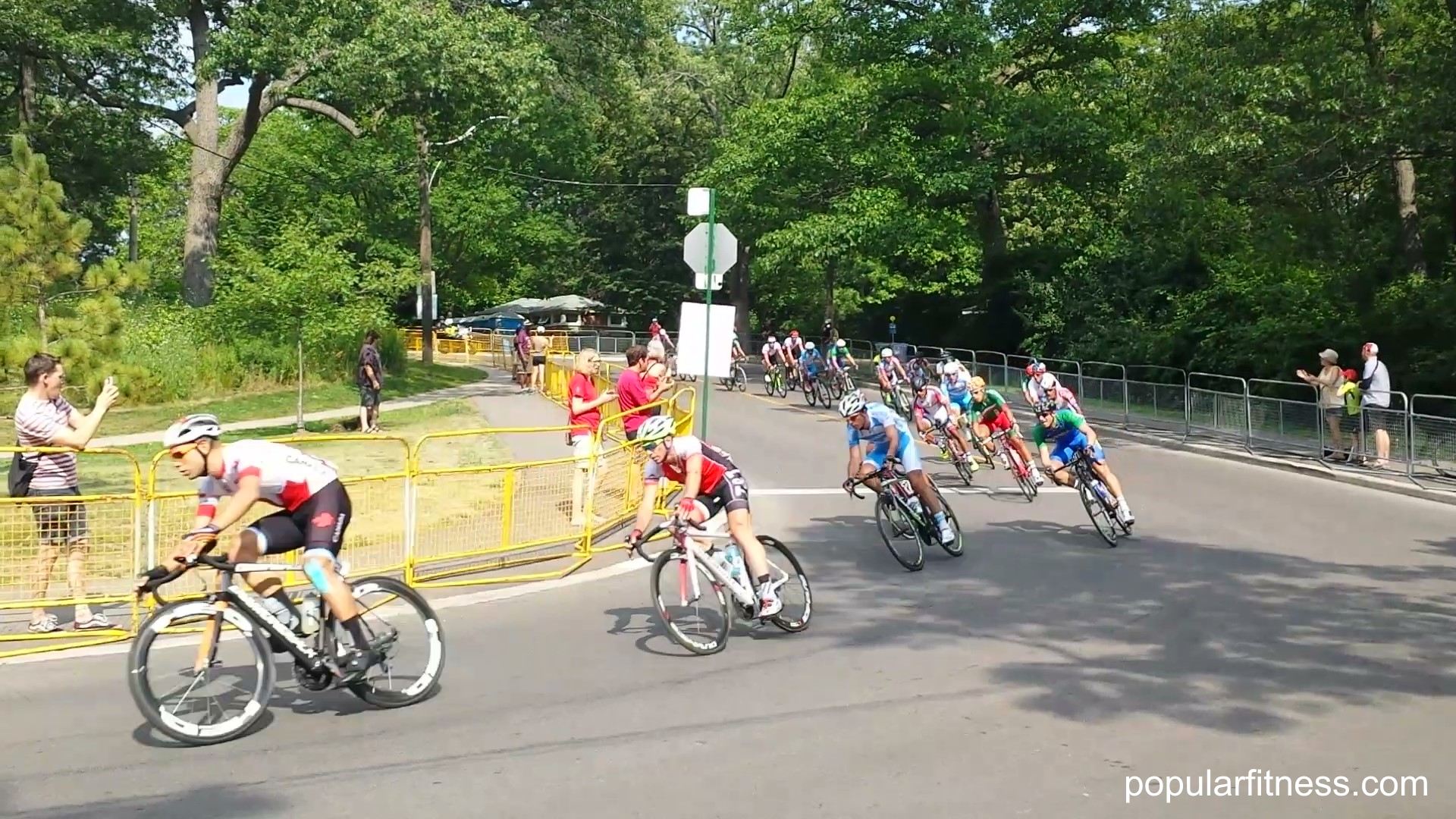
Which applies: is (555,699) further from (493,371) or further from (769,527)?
(493,371)

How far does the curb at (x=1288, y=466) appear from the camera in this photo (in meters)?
16.8

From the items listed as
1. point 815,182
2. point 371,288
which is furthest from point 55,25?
point 815,182

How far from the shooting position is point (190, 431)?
6953 millimetres

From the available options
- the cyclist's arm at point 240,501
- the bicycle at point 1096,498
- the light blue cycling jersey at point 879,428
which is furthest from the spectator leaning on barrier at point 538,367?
the cyclist's arm at point 240,501

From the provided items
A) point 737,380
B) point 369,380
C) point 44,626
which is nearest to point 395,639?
point 44,626

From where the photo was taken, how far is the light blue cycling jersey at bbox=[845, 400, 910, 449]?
12.1 m

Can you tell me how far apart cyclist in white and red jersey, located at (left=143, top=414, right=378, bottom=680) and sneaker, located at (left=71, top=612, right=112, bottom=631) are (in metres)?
2.79

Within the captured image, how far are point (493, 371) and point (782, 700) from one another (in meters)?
44.2

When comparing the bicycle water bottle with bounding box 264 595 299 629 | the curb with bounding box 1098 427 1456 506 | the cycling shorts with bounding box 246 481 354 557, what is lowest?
the bicycle water bottle with bounding box 264 595 299 629

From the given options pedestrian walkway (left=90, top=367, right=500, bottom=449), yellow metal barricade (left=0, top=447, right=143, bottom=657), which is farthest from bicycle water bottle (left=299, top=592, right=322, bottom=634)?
pedestrian walkway (left=90, top=367, right=500, bottom=449)

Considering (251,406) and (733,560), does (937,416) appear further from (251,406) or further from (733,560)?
(251,406)

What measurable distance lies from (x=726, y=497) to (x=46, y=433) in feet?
15.8

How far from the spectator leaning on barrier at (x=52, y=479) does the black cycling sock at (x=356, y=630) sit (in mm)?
3070

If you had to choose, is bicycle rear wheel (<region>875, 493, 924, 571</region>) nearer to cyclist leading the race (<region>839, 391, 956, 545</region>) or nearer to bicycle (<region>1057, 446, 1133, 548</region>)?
cyclist leading the race (<region>839, 391, 956, 545</region>)
